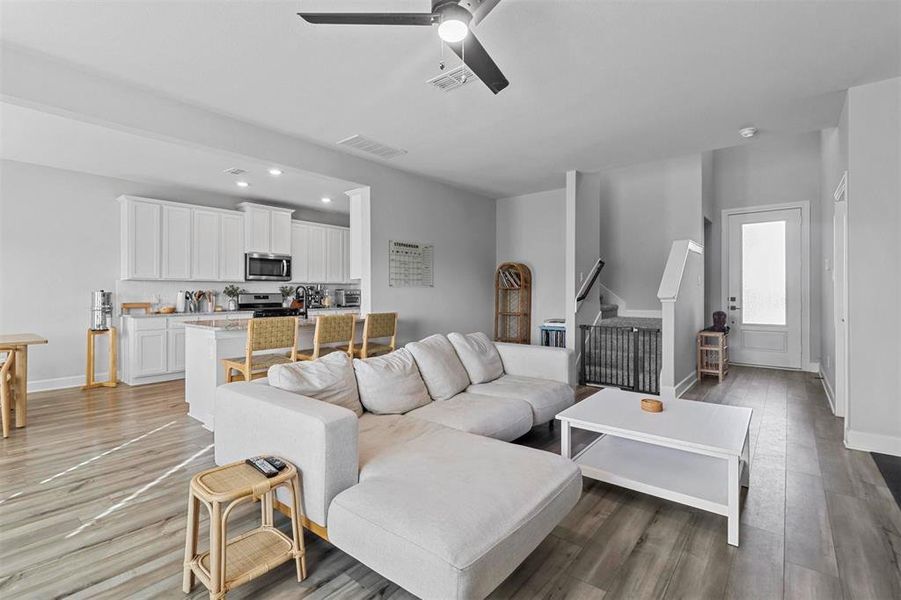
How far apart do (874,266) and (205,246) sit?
7148mm

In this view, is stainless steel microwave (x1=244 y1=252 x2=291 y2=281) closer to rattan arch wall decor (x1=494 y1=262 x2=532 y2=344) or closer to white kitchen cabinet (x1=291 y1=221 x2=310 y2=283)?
white kitchen cabinet (x1=291 y1=221 x2=310 y2=283)

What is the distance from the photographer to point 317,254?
23.9 ft

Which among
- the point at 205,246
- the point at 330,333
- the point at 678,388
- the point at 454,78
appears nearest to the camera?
the point at 454,78

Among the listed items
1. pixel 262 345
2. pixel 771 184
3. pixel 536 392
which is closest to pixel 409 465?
pixel 536 392

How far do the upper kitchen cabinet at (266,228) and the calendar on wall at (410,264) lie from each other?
2.59 metres

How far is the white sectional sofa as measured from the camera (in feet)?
4.56

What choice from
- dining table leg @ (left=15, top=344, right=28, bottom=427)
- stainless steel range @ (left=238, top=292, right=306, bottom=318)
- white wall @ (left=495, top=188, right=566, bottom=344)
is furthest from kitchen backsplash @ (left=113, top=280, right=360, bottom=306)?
white wall @ (left=495, top=188, right=566, bottom=344)

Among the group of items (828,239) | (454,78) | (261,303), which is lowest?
(261,303)

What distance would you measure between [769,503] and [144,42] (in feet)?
14.4

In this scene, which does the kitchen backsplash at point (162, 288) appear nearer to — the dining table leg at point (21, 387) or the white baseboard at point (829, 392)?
the dining table leg at point (21, 387)

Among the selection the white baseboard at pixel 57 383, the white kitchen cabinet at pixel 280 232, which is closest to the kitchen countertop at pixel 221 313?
the white baseboard at pixel 57 383

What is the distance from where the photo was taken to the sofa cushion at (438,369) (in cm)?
303

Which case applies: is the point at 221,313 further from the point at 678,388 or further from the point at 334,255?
the point at 678,388

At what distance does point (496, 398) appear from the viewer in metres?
3.04
